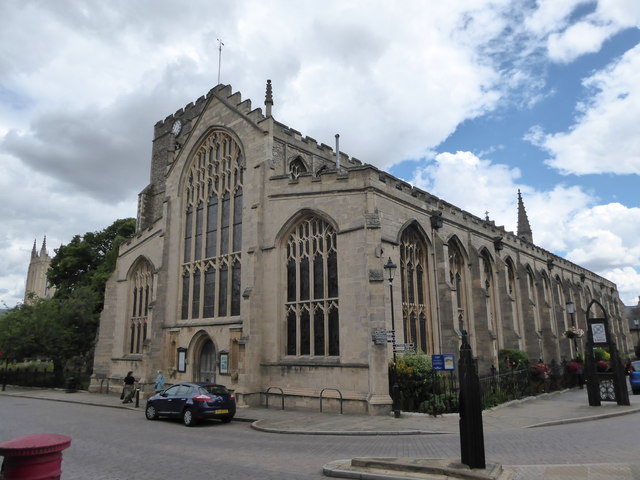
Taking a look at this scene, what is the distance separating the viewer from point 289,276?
64.0 feet

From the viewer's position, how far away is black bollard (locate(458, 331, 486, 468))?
746 cm

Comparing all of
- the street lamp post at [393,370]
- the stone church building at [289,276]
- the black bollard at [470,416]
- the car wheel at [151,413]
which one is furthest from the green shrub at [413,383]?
the car wheel at [151,413]

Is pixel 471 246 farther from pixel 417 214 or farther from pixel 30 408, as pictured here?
pixel 30 408

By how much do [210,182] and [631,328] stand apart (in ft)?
218

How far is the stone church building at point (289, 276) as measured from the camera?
1730 centimetres

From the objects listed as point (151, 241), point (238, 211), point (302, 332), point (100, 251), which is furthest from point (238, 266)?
point (100, 251)

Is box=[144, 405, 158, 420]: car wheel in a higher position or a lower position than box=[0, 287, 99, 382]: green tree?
lower

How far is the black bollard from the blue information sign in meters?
7.19

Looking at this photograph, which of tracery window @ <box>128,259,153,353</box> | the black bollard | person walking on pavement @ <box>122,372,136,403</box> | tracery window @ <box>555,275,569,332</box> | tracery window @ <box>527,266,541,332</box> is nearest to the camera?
the black bollard

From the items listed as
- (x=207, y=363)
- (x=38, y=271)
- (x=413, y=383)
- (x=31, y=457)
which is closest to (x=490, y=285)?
(x=413, y=383)

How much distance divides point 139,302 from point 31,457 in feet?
80.7

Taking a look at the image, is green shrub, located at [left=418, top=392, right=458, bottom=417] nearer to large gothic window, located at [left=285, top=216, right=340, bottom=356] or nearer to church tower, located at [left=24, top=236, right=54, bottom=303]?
large gothic window, located at [left=285, top=216, right=340, bottom=356]

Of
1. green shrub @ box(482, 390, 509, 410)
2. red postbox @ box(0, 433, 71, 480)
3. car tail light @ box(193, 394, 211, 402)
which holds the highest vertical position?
red postbox @ box(0, 433, 71, 480)

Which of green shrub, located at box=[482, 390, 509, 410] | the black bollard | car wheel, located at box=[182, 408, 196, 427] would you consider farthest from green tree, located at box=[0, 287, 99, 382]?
the black bollard
